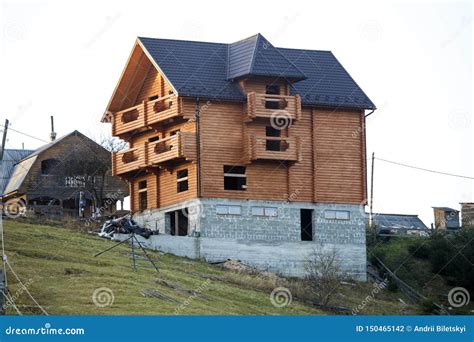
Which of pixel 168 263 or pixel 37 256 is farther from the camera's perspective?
pixel 168 263

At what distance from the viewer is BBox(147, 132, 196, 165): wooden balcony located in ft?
206

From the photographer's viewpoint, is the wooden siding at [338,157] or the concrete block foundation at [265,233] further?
the wooden siding at [338,157]

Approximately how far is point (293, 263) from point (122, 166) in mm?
10563

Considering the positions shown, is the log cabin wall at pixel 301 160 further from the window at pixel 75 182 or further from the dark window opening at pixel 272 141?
the window at pixel 75 182

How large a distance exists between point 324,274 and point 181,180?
900 cm

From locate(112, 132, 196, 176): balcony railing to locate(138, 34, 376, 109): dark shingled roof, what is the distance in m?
2.22

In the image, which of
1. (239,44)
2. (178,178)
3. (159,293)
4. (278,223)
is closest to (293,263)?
(278,223)

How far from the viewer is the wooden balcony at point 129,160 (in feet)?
219

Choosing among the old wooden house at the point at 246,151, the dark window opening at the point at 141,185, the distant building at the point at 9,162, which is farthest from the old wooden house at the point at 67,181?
the old wooden house at the point at 246,151

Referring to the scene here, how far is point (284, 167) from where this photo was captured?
212 ft

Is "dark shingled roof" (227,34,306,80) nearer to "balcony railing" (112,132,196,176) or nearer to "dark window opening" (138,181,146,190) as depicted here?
"balcony railing" (112,132,196,176)

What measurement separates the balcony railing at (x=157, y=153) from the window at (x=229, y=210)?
2.66 meters

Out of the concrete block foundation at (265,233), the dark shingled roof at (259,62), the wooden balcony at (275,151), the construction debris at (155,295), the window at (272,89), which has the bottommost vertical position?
the construction debris at (155,295)

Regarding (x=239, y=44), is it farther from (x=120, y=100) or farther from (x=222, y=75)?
(x=120, y=100)
